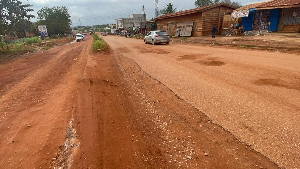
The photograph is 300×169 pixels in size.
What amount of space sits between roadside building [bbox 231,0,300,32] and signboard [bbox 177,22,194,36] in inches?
226

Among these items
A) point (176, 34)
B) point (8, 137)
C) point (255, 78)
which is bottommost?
point (8, 137)

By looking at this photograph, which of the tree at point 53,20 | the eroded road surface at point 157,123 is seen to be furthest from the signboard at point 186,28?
the tree at point 53,20

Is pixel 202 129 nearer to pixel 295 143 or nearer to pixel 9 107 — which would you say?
pixel 295 143

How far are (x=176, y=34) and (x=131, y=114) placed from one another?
24.0m

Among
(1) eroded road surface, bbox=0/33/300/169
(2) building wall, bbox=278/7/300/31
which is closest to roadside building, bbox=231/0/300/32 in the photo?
(2) building wall, bbox=278/7/300/31

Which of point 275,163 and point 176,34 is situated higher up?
point 176,34

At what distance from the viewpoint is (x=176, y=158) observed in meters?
2.58

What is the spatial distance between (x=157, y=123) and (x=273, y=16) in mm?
19713

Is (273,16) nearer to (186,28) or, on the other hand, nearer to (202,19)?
(202,19)

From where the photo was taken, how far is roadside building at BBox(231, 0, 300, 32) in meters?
15.4

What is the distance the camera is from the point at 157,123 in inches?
140

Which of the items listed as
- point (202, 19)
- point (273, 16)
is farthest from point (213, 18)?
point (273, 16)

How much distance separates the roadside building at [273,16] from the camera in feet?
50.4

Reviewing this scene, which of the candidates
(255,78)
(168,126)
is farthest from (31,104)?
(255,78)
